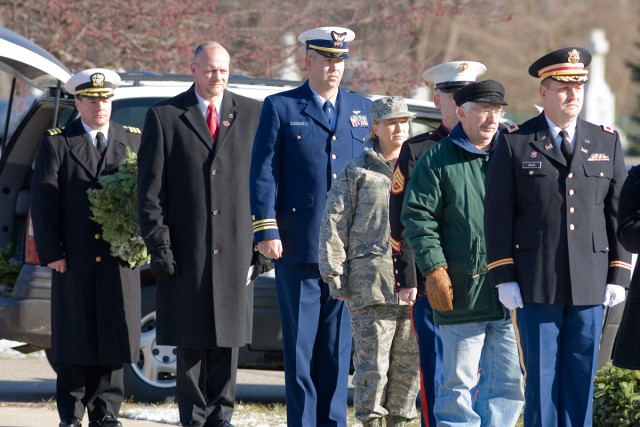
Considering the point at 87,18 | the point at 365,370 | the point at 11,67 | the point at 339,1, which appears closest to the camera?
the point at 365,370

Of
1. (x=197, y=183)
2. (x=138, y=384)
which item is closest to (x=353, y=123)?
(x=197, y=183)

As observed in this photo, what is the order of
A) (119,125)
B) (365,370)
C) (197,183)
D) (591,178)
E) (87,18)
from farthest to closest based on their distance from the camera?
(87,18)
(119,125)
(197,183)
(365,370)
(591,178)

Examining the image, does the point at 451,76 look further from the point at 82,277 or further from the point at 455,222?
the point at 82,277

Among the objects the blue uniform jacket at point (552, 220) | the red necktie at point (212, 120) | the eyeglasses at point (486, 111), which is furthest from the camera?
the red necktie at point (212, 120)

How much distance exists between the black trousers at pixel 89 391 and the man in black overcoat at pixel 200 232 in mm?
531

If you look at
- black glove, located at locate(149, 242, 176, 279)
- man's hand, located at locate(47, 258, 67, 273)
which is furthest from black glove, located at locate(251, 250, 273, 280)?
man's hand, located at locate(47, 258, 67, 273)

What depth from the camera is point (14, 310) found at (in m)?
8.41

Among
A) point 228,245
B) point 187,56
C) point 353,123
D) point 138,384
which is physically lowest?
point 138,384

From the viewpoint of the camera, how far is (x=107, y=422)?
7.55 meters

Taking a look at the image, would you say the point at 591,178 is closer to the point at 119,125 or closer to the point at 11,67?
the point at 119,125

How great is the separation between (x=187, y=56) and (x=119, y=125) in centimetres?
539

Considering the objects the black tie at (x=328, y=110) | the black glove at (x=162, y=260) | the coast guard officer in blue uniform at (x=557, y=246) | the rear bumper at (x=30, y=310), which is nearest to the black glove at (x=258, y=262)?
the black glove at (x=162, y=260)

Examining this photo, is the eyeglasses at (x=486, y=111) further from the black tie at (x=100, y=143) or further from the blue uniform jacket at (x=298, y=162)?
the black tie at (x=100, y=143)

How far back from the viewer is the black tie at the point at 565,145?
6008 millimetres
